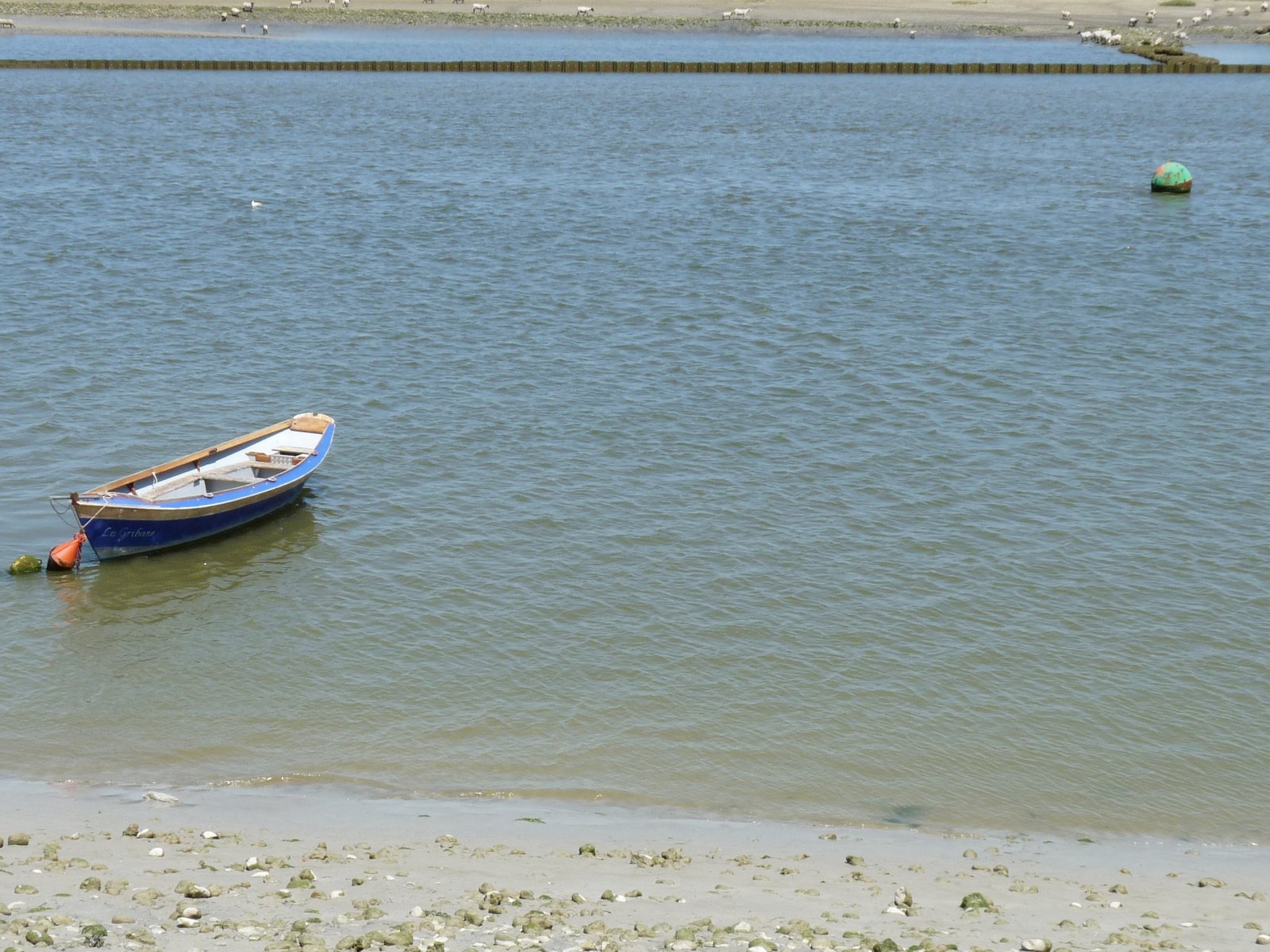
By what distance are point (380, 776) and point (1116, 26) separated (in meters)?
122

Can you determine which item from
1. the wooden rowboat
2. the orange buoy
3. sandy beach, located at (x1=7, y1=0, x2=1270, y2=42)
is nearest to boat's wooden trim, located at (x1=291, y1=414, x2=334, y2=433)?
the wooden rowboat

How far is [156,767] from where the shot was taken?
16219 mm

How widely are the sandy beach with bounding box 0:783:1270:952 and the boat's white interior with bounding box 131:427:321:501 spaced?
25.4ft

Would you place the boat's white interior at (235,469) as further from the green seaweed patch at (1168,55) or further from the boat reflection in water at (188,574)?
the green seaweed patch at (1168,55)

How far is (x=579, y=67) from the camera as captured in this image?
91.2 metres

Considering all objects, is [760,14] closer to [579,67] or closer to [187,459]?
[579,67]

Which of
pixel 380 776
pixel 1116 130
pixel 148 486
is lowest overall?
pixel 380 776

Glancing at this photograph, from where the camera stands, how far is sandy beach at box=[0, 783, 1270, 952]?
11359mm

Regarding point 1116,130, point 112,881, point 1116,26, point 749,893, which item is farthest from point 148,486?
point 1116,26

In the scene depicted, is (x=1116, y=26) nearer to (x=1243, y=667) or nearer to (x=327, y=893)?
(x=1243, y=667)

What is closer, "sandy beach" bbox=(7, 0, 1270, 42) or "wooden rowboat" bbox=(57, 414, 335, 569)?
"wooden rowboat" bbox=(57, 414, 335, 569)

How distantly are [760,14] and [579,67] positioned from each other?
39010 millimetres

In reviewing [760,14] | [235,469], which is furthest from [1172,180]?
[760,14]

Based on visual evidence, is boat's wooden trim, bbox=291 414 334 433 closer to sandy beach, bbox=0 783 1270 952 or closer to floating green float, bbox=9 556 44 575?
floating green float, bbox=9 556 44 575
